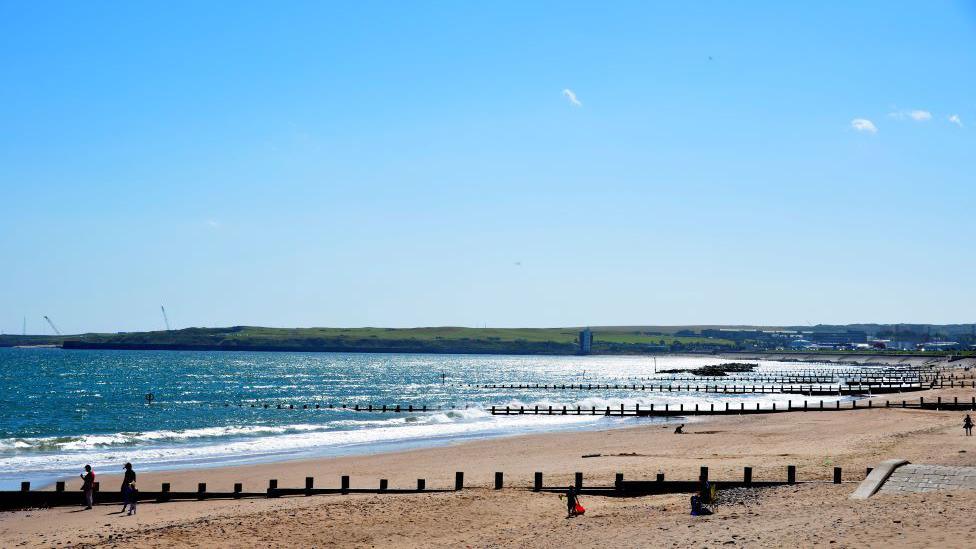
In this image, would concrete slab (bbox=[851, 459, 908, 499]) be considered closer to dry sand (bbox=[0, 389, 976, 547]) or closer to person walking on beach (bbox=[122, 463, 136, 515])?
dry sand (bbox=[0, 389, 976, 547])

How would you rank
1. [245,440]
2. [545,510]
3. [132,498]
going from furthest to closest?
[245,440] → [132,498] → [545,510]

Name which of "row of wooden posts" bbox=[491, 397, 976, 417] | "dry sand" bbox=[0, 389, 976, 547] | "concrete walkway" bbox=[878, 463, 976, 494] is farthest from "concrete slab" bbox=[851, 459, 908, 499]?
"row of wooden posts" bbox=[491, 397, 976, 417]

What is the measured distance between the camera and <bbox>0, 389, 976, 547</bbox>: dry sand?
59.7ft

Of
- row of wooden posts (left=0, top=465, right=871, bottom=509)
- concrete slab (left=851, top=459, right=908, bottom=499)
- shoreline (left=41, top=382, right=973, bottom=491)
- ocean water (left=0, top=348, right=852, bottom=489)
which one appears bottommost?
ocean water (left=0, top=348, right=852, bottom=489)

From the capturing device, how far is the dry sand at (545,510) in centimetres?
1820

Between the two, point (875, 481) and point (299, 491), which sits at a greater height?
point (875, 481)

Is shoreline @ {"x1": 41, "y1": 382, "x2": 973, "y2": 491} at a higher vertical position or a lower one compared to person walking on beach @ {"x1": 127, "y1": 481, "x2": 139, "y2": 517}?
lower

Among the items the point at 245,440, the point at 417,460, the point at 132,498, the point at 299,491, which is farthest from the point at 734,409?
the point at 132,498

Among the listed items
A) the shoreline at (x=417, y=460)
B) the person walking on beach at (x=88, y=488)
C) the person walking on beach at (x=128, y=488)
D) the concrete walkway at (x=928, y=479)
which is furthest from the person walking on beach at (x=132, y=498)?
the concrete walkway at (x=928, y=479)

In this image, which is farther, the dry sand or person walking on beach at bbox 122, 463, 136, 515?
person walking on beach at bbox 122, 463, 136, 515

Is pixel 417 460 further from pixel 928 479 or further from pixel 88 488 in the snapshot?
pixel 928 479

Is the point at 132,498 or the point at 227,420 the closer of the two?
the point at 132,498

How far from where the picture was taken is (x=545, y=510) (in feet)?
83.1

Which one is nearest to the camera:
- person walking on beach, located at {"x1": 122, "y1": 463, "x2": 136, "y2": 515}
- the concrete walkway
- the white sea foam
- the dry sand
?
the dry sand
